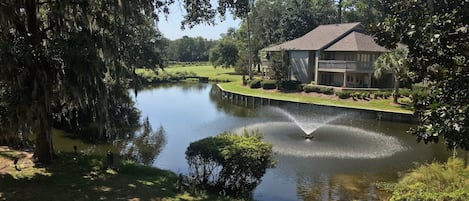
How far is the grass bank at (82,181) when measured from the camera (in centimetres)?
937

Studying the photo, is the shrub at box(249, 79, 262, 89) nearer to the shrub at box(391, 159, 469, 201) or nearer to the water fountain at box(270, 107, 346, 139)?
the water fountain at box(270, 107, 346, 139)

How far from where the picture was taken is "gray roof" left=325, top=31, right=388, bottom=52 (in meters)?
40.9

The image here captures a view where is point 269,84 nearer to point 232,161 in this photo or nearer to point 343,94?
point 343,94

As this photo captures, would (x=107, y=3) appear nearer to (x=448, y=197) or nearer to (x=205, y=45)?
(x=448, y=197)

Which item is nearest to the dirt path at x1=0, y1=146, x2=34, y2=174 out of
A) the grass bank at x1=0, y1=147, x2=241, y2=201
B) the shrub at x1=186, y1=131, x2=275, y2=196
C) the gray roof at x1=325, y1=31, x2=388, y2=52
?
the grass bank at x1=0, y1=147, x2=241, y2=201

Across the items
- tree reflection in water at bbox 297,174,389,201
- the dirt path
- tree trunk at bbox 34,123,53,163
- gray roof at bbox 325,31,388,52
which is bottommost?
tree reflection in water at bbox 297,174,389,201

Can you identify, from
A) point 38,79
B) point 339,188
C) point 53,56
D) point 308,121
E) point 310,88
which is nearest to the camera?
point 53,56

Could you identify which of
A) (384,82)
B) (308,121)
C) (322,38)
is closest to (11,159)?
(308,121)

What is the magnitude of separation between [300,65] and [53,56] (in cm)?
3962

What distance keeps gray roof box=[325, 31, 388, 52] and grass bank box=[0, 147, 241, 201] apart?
32919mm

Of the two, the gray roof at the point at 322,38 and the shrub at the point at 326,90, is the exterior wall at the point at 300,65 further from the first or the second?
the shrub at the point at 326,90

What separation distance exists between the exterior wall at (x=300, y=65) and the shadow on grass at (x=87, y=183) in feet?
118

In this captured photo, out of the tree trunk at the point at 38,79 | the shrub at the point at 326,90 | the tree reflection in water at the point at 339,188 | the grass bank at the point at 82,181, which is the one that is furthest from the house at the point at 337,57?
the tree trunk at the point at 38,79

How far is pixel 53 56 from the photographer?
383 inches
